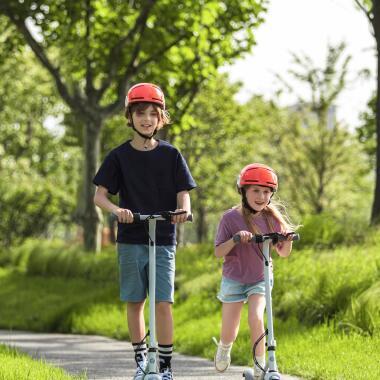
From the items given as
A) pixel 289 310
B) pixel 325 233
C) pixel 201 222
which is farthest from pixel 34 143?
pixel 289 310

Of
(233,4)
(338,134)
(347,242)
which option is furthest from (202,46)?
(338,134)

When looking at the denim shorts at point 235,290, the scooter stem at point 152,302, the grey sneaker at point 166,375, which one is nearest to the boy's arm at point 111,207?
the scooter stem at point 152,302

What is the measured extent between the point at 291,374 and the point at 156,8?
13987mm

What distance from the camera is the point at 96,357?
9398 mm

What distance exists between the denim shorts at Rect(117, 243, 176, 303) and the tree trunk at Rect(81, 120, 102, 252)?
Answer: 14184 millimetres

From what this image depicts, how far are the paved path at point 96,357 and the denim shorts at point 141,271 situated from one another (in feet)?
4.53

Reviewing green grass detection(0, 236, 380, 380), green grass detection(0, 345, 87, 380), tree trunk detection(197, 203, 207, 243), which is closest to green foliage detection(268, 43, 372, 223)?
tree trunk detection(197, 203, 207, 243)

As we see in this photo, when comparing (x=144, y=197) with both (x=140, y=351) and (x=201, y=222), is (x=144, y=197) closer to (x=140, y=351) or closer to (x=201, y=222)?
(x=140, y=351)

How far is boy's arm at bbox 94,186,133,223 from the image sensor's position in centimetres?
568

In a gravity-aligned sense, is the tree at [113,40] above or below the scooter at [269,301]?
above

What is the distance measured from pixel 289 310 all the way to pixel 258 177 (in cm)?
438

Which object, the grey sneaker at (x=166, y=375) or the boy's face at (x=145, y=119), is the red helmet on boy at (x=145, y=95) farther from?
the grey sneaker at (x=166, y=375)

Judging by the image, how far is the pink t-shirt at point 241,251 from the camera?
634 centimetres

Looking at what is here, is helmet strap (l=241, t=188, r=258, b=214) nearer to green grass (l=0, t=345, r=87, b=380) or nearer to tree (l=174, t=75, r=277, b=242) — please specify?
green grass (l=0, t=345, r=87, b=380)
